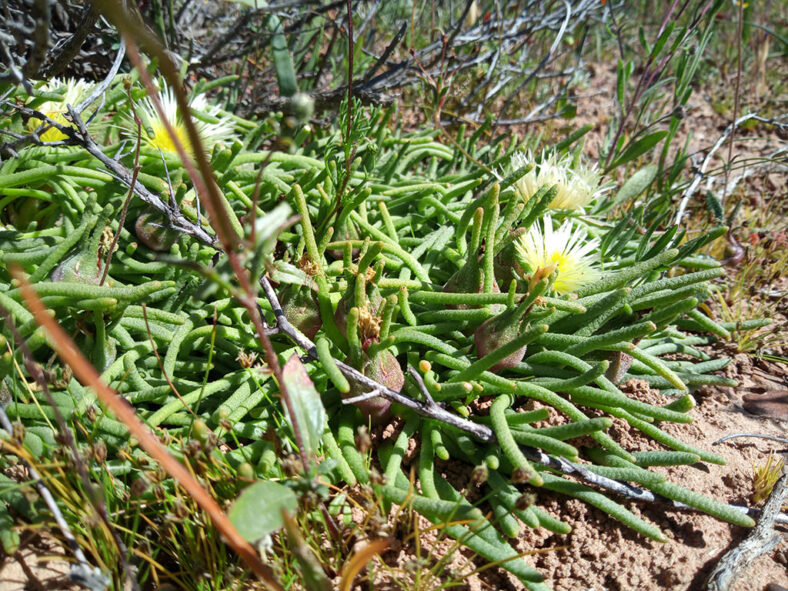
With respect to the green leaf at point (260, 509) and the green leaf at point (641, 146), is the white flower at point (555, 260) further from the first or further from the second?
the green leaf at point (260, 509)

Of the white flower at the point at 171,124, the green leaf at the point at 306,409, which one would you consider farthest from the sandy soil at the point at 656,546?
the white flower at the point at 171,124

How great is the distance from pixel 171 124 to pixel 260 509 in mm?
1270

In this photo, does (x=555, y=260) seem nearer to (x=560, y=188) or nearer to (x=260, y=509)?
(x=560, y=188)

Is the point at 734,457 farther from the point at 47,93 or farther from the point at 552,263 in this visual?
the point at 47,93

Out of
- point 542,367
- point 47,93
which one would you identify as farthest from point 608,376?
point 47,93

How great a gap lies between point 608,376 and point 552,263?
0.31m

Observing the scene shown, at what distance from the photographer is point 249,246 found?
767 millimetres

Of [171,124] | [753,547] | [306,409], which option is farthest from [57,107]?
[753,547]

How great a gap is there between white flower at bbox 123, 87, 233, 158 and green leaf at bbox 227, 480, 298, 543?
101 centimetres

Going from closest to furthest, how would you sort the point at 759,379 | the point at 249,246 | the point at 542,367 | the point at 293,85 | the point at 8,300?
the point at 249,246 → the point at 8,300 → the point at 542,367 → the point at 759,379 → the point at 293,85

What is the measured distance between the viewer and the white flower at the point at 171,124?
1695 millimetres

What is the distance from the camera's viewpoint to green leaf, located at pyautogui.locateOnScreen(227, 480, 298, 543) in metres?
0.81

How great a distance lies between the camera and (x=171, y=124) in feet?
5.74

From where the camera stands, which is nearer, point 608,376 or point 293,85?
point 608,376
